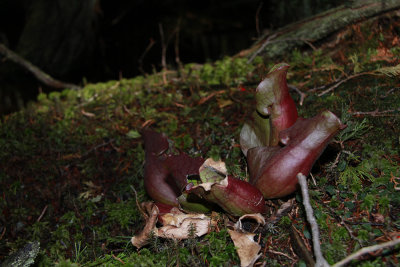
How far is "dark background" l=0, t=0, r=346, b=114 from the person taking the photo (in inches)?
214

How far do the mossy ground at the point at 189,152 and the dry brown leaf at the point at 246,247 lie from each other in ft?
0.17

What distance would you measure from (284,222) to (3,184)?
241 cm

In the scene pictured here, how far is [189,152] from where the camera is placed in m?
2.64

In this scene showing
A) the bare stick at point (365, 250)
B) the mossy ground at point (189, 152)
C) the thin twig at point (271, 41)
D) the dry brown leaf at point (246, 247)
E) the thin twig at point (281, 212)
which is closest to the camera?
the bare stick at point (365, 250)

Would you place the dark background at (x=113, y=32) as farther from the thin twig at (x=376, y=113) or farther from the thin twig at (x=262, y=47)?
the thin twig at (x=376, y=113)

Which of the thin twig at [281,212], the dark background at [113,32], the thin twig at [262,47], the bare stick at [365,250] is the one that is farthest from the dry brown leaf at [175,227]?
the dark background at [113,32]

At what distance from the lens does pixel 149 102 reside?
10.8 ft

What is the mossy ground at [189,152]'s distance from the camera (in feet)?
5.51

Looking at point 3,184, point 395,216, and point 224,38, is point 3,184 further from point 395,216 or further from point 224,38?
point 224,38

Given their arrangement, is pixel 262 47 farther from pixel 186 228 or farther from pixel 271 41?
pixel 186 228

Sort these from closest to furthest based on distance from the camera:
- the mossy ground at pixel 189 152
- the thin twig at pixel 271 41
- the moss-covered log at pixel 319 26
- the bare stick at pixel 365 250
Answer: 1. the bare stick at pixel 365 250
2. the mossy ground at pixel 189 152
3. the moss-covered log at pixel 319 26
4. the thin twig at pixel 271 41

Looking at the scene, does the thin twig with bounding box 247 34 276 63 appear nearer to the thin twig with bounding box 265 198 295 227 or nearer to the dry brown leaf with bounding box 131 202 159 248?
the thin twig with bounding box 265 198 295 227

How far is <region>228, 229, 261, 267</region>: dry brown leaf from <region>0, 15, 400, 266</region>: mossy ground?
0.17 feet

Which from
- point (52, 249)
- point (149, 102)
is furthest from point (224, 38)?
point (52, 249)
